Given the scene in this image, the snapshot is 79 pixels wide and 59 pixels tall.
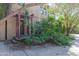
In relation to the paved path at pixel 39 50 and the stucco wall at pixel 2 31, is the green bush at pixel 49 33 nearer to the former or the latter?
the paved path at pixel 39 50

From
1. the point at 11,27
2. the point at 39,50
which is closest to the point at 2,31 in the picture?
the point at 11,27

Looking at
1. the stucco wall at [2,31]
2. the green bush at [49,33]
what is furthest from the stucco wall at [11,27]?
the green bush at [49,33]

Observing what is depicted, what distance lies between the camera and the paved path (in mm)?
3014

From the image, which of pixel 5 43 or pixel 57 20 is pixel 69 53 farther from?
pixel 5 43

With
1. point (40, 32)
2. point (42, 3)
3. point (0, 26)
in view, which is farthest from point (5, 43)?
point (42, 3)

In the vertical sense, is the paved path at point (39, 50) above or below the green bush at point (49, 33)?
below

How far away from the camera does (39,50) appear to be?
3020mm

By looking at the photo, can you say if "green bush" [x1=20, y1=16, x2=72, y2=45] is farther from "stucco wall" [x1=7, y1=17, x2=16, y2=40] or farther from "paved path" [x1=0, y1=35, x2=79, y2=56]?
"stucco wall" [x1=7, y1=17, x2=16, y2=40]

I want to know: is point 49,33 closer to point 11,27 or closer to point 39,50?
point 39,50

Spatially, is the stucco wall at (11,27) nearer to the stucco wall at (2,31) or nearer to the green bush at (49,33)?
the stucco wall at (2,31)

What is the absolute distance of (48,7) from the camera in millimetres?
3043

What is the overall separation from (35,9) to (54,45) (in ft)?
1.52

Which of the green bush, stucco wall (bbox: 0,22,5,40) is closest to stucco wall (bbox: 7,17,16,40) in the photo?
stucco wall (bbox: 0,22,5,40)

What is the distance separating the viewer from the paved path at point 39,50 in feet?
9.89
